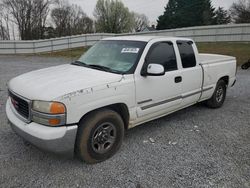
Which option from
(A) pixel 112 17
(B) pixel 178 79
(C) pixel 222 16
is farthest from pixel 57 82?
(C) pixel 222 16

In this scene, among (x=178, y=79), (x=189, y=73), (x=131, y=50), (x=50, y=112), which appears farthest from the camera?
(x=189, y=73)

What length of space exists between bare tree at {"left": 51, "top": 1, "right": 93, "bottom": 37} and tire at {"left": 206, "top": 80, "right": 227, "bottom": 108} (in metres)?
48.7

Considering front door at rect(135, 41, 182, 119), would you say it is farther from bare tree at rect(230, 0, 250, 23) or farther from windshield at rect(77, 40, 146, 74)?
bare tree at rect(230, 0, 250, 23)

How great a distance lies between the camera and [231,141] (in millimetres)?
3693

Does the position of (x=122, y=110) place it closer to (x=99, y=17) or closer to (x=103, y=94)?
(x=103, y=94)

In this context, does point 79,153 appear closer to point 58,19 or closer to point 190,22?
point 190,22

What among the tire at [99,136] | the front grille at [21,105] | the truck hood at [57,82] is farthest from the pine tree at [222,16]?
the front grille at [21,105]

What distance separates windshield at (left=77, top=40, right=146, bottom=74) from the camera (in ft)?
11.2

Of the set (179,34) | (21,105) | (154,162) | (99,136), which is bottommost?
(154,162)

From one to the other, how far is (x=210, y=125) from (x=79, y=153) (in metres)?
2.81

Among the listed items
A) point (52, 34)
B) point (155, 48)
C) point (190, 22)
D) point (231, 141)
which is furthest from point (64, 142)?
point (52, 34)

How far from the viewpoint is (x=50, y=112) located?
8.25 feet

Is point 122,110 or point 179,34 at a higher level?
point 179,34

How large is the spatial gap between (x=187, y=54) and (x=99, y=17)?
52158 millimetres
